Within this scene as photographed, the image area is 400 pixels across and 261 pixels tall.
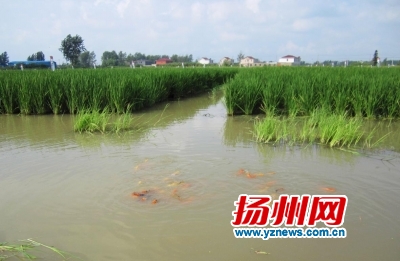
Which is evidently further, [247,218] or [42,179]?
[42,179]

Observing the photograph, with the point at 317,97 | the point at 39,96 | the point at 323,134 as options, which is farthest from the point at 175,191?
the point at 39,96

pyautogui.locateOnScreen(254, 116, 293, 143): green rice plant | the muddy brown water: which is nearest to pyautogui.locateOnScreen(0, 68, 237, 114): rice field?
the muddy brown water

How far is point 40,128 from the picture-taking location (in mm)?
6551

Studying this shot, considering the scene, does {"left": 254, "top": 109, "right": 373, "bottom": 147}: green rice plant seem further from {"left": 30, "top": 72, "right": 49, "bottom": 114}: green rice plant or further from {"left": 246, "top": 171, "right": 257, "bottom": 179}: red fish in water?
{"left": 30, "top": 72, "right": 49, "bottom": 114}: green rice plant

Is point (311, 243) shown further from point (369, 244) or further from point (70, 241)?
point (70, 241)

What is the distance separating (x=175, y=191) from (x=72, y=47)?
140 feet

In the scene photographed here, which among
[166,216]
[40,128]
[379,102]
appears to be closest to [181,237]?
[166,216]

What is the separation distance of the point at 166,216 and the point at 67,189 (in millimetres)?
1238

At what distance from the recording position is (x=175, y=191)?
3152 millimetres

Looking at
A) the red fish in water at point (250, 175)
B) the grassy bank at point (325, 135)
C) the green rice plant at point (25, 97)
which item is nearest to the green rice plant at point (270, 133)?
the grassy bank at point (325, 135)

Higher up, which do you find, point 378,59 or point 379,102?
point 378,59

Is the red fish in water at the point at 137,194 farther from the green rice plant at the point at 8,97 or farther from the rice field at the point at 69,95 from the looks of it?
the green rice plant at the point at 8,97

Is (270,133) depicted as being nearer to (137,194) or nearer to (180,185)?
(180,185)

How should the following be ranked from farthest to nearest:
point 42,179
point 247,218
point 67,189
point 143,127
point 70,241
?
point 143,127
point 42,179
point 67,189
point 247,218
point 70,241
